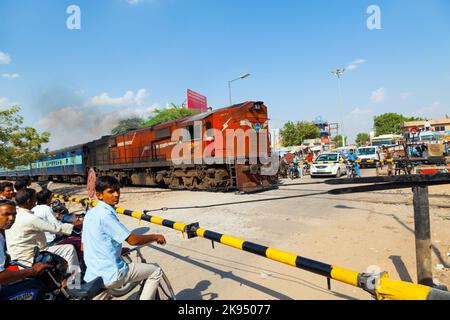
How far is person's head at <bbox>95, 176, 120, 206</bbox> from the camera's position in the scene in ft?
9.54

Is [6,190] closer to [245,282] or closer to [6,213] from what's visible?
[6,213]

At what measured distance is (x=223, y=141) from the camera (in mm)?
12984

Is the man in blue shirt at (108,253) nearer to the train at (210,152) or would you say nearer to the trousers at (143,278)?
the trousers at (143,278)

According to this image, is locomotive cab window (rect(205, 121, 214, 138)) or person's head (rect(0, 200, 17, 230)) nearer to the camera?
person's head (rect(0, 200, 17, 230))

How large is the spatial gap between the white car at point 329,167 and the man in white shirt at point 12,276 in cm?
1686

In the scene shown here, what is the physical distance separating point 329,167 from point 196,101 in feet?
115

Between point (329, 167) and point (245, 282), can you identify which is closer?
point (245, 282)

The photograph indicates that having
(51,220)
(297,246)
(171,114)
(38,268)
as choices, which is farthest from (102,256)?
(171,114)

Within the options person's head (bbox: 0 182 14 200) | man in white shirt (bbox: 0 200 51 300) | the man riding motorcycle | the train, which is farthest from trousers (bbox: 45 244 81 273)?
the train

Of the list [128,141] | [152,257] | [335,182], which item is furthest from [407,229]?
[128,141]

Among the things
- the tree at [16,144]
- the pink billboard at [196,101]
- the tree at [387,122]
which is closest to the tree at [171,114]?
the pink billboard at [196,101]

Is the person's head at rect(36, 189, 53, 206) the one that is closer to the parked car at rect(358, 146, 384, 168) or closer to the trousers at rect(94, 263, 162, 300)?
the trousers at rect(94, 263, 162, 300)

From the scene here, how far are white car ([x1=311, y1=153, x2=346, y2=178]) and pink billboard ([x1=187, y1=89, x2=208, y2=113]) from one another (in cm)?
3185

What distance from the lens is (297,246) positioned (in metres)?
5.30
